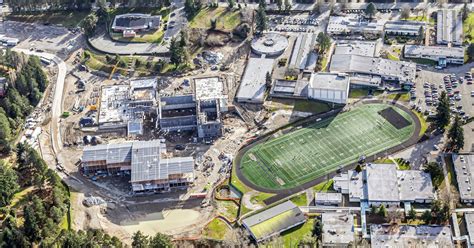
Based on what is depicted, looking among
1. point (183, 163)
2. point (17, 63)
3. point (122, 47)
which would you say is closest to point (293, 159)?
point (183, 163)

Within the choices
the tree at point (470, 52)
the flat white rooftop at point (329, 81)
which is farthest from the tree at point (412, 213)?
the tree at point (470, 52)

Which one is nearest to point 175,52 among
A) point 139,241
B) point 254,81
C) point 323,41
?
point 254,81

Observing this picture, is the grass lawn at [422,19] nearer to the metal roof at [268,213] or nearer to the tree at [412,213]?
the tree at [412,213]

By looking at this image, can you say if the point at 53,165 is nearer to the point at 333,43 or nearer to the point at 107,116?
the point at 107,116

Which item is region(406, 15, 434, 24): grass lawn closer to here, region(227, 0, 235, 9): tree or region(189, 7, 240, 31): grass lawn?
region(189, 7, 240, 31): grass lawn

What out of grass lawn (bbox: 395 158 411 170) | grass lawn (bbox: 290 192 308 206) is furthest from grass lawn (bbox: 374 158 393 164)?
grass lawn (bbox: 290 192 308 206)

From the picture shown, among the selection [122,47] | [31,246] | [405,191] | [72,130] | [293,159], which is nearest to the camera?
[31,246]
